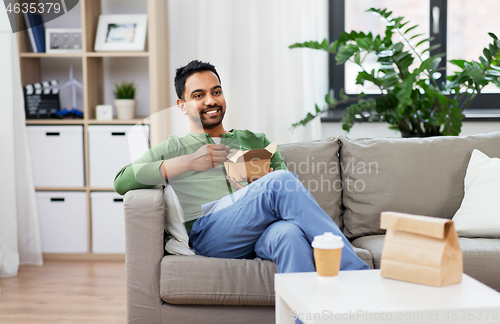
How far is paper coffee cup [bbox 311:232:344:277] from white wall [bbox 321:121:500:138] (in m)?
1.95

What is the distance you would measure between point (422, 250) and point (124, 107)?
2.21 metres

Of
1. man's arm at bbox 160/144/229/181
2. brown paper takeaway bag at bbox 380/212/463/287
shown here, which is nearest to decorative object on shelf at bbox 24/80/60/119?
man's arm at bbox 160/144/229/181

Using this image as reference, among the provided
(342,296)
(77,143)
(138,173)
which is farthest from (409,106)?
(77,143)

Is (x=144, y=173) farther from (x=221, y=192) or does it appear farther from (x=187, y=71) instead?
(x=187, y=71)

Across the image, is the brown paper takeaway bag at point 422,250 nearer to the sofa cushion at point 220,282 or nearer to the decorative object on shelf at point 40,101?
the sofa cushion at point 220,282

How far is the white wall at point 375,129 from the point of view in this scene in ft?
9.68

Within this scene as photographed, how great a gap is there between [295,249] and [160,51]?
1895 millimetres

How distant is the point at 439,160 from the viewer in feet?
6.55

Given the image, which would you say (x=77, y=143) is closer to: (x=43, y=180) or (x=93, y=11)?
(x=43, y=180)

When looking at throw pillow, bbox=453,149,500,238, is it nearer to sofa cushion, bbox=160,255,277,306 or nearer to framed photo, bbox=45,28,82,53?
sofa cushion, bbox=160,255,277,306

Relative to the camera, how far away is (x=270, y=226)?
152 centimetres

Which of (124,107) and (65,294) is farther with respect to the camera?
(124,107)

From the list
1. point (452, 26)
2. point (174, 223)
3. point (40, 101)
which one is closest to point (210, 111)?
point (174, 223)

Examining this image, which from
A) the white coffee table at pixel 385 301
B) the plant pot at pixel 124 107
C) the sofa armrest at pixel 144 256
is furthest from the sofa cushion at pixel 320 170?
the plant pot at pixel 124 107
